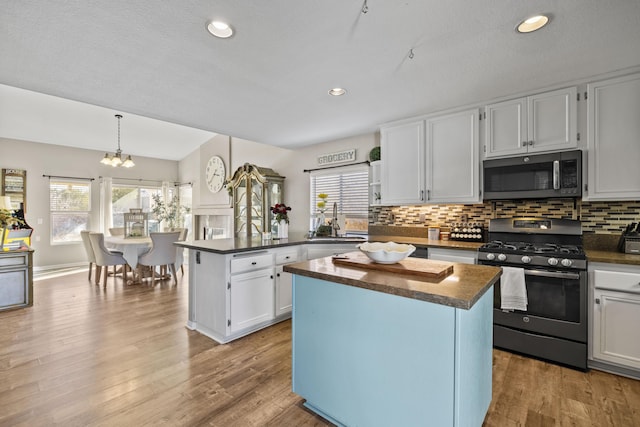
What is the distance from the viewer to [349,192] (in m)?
4.34

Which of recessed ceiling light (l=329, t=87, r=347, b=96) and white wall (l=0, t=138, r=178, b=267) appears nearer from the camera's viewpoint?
recessed ceiling light (l=329, t=87, r=347, b=96)

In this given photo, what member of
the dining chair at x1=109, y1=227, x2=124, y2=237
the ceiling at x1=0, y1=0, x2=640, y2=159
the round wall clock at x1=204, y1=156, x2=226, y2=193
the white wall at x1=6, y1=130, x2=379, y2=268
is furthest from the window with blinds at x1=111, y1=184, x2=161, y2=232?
the ceiling at x1=0, y1=0, x2=640, y2=159

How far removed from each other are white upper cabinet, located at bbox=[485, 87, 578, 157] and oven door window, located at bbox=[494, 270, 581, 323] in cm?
117

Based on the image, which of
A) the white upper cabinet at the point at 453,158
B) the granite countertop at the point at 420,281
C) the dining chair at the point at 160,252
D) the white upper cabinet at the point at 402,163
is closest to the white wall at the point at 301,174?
the white upper cabinet at the point at 402,163

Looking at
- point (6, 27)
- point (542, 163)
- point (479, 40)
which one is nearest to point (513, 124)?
point (542, 163)

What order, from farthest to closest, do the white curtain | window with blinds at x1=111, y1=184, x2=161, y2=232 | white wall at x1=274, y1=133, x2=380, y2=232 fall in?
window with blinds at x1=111, y1=184, x2=161, y2=232
the white curtain
white wall at x1=274, y1=133, x2=380, y2=232

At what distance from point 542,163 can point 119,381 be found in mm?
3940

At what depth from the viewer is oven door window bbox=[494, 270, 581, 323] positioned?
7.60 feet

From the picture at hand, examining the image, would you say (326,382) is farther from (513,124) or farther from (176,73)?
(513,124)

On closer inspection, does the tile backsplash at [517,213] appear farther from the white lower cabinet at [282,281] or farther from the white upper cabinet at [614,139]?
the white lower cabinet at [282,281]

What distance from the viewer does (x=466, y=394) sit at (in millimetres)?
1321

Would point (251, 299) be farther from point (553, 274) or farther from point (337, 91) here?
point (553, 274)

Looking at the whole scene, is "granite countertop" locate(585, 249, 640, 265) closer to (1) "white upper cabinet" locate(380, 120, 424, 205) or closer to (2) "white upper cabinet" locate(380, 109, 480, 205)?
(2) "white upper cabinet" locate(380, 109, 480, 205)

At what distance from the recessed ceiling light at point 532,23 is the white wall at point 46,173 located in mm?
8057
